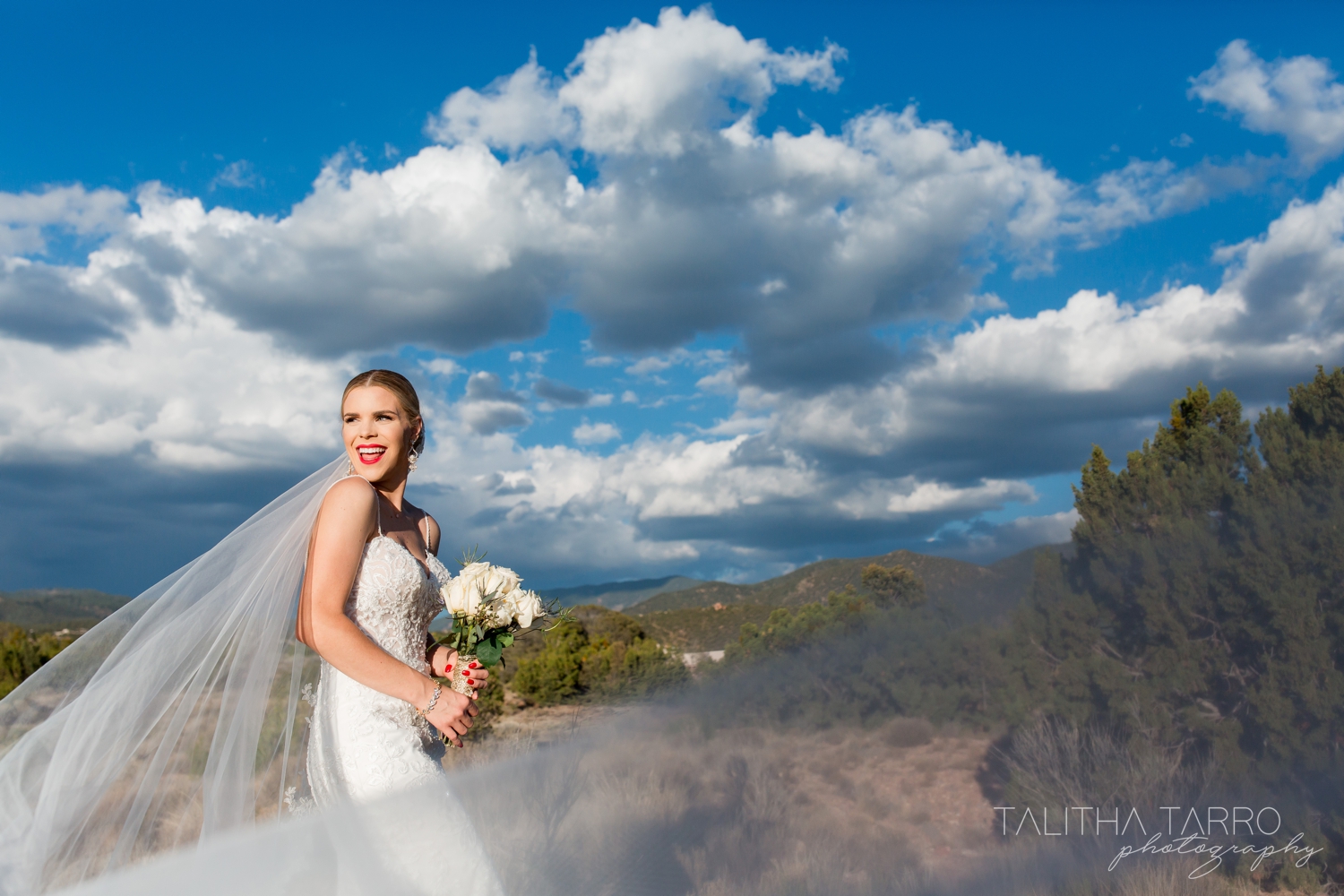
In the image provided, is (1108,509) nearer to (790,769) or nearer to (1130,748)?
(1130,748)

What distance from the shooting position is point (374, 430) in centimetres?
246

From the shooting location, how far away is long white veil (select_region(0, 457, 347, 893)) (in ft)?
6.75

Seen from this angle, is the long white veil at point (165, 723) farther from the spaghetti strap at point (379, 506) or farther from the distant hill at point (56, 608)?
the distant hill at point (56, 608)

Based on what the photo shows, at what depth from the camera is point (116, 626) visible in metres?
2.37

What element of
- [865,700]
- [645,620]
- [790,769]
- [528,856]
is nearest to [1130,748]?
[865,700]

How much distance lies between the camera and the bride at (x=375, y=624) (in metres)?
2.12

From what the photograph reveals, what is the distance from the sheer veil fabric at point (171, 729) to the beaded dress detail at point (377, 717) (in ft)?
0.48

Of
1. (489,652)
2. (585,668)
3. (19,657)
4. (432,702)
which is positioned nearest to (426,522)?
(489,652)

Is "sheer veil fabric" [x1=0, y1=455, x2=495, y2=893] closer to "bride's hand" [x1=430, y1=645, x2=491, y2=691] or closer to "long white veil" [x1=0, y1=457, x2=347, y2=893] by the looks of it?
"long white veil" [x1=0, y1=457, x2=347, y2=893]

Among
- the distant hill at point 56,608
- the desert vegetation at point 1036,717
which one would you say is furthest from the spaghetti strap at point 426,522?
the distant hill at point 56,608

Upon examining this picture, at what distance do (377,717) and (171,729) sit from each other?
601 millimetres

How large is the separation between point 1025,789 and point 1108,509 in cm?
242

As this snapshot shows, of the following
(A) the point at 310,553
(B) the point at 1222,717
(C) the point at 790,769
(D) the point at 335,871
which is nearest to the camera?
(D) the point at 335,871

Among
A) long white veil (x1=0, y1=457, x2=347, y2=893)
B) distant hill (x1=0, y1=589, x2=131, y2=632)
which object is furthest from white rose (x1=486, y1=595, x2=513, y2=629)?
distant hill (x1=0, y1=589, x2=131, y2=632)
